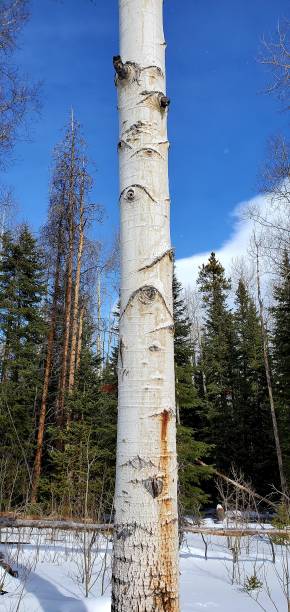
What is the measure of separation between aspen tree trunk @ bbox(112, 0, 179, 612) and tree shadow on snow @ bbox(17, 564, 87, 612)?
5.82ft

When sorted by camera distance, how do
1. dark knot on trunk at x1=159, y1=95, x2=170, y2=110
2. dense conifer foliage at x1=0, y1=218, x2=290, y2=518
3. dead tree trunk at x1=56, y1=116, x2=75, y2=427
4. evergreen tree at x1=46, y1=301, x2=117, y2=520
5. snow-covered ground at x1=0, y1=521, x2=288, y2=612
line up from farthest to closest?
dead tree trunk at x1=56, y1=116, x2=75, y2=427 < dense conifer foliage at x1=0, y1=218, x2=290, y2=518 < evergreen tree at x1=46, y1=301, x2=117, y2=520 < snow-covered ground at x1=0, y1=521, x2=288, y2=612 < dark knot on trunk at x1=159, y1=95, x2=170, y2=110

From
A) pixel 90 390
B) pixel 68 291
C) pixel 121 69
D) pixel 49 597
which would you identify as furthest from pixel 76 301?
pixel 121 69

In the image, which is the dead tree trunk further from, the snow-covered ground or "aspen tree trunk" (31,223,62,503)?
the snow-covered ground

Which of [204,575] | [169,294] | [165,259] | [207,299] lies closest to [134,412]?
[169,294]

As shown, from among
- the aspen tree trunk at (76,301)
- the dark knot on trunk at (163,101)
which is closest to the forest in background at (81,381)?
the aspen tree trunk at (76,301)

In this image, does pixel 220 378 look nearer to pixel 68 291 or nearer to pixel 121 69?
pixel 68 291

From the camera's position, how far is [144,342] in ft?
4.35

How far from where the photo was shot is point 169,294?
4.65ft

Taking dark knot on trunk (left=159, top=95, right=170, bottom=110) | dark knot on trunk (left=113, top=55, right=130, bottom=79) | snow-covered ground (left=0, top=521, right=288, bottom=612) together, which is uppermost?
dark knot on trunk (left=113, top=55, right=130, bottom=79)

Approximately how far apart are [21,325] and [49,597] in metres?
13.7

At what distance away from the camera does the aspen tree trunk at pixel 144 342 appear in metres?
1.20

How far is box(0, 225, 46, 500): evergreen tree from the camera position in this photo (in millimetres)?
13422

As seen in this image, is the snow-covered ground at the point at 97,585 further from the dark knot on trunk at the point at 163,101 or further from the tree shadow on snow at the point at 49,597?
the dark knot on trunk at the point at 163,101

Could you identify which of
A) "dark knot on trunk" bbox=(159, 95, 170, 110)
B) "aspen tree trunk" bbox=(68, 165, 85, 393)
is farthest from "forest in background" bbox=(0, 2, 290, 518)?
"dark knot on trunk" bbox=(159, 95, 170, 110)
